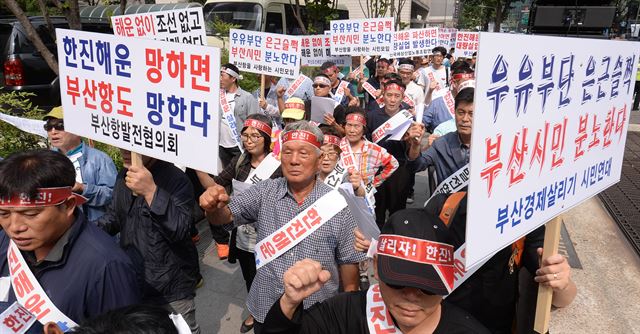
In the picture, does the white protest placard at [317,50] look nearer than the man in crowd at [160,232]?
No

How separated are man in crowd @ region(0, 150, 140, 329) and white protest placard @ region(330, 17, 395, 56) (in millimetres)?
6634

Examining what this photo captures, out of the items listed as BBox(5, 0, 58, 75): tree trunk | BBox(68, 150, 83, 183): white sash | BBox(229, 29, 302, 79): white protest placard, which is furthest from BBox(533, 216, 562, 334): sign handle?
BBox(5, 0, 58, 75): tree trunk

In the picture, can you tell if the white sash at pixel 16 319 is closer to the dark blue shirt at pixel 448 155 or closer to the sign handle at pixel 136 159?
the sign handle at pixel 136 159

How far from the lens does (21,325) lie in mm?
1770

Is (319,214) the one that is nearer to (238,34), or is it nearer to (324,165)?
(324,165)

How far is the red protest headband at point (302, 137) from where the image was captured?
251 cm

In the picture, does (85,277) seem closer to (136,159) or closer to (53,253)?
(53,253)

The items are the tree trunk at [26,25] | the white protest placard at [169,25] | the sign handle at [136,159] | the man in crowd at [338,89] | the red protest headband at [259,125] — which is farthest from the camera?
the man in crowd at [338,89]

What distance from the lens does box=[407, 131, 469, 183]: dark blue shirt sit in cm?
317

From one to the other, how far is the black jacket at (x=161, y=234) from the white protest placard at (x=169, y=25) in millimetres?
1598

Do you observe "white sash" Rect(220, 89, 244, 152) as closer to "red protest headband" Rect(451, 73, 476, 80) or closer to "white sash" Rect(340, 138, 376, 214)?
"white sash" Rect(340, 138, 376, 214)

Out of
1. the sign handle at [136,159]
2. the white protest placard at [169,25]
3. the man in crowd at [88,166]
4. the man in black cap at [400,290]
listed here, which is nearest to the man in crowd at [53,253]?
the sign handle at [136,159]

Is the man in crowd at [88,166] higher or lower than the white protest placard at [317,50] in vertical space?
lower

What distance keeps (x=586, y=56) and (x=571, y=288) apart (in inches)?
36.5
